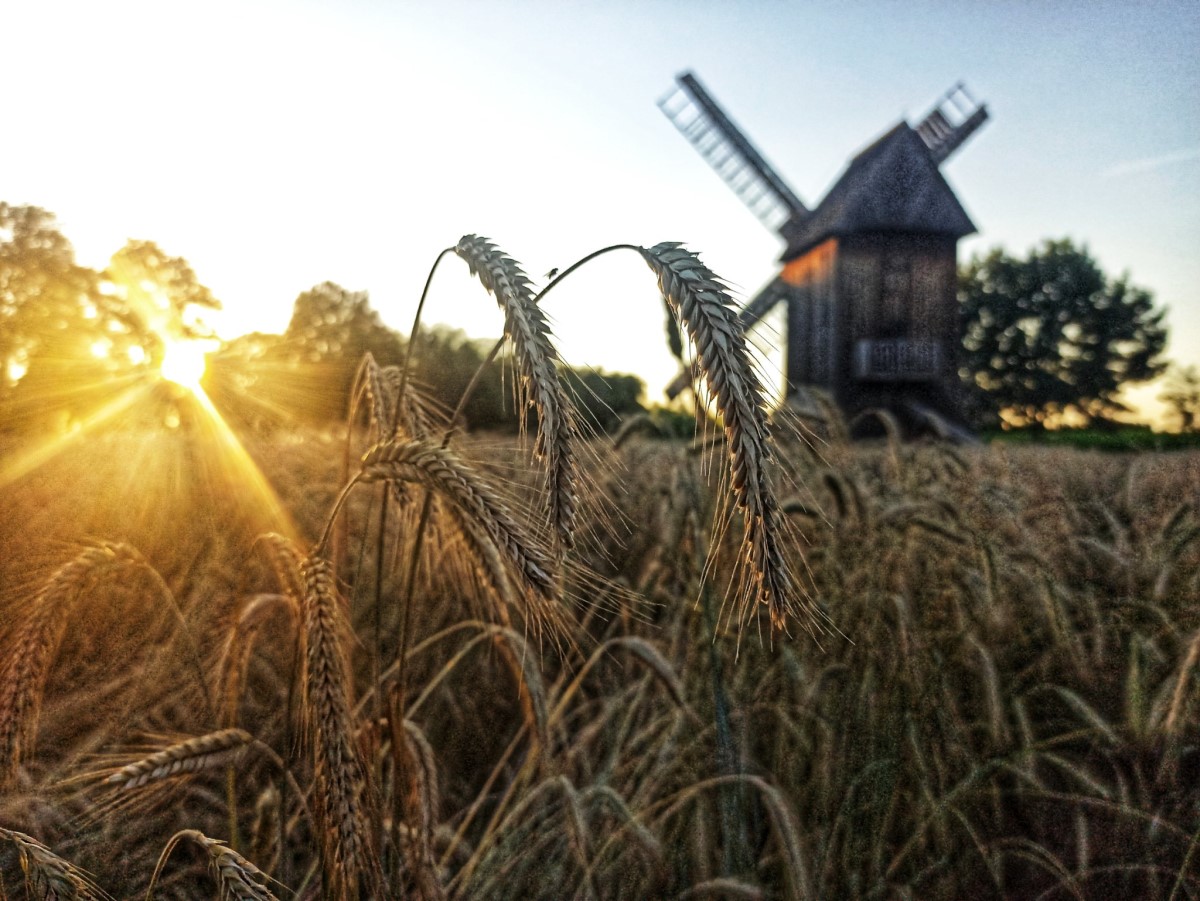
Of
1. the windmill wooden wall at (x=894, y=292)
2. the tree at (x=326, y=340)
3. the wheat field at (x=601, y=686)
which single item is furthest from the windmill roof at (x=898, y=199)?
the wheat field at (x=601, y=686)

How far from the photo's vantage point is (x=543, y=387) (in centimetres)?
96

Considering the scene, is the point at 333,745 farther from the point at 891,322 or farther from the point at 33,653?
the point at 891,322

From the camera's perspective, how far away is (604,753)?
285 cm

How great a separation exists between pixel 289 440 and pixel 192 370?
3.98m

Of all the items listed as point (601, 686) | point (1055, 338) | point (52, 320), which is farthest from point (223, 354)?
point (1055, 338)

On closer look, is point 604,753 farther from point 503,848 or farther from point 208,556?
point 208,556

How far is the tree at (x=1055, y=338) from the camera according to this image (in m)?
45.5

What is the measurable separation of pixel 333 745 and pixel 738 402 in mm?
770

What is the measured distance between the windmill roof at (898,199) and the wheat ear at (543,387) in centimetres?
1777

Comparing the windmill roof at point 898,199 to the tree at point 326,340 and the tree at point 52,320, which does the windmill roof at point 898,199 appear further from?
the tree at point 52,320

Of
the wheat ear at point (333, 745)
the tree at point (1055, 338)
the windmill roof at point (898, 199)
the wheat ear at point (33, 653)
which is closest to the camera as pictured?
the wheat ear at point (333, 745)

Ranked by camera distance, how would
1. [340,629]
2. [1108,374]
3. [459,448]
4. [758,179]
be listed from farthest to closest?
[1108,374] < [758,179] < [459,448] < [340,629]

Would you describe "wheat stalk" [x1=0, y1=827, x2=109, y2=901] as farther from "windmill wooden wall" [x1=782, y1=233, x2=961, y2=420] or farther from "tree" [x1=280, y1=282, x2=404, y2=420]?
"tree" [x1=280, y1=282, x2=404, y2=420]

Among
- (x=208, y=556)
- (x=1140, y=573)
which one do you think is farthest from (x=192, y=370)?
(x=1140, y=573)
